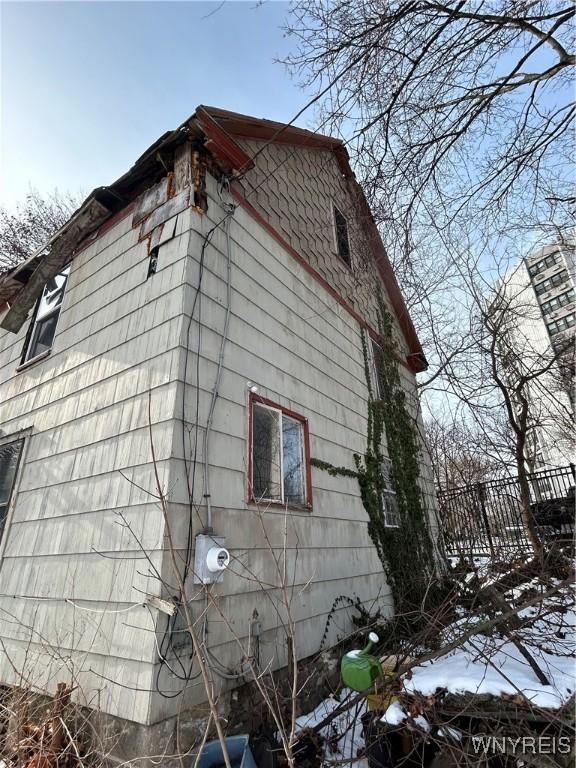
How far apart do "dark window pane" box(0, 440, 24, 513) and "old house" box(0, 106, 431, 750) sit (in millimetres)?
34

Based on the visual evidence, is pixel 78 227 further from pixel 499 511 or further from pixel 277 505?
pixel 499 511

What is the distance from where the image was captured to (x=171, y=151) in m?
4.91

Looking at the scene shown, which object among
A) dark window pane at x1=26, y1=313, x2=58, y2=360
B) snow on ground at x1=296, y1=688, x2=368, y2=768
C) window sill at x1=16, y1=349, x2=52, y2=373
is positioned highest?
dark window pane at x1=26, y1=313, x2=58, y2=360

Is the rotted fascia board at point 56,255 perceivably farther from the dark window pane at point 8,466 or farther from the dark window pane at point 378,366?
the dark window pane at point 378,366

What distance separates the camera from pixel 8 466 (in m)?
5.32

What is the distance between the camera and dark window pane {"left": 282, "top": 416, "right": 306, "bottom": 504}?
4.70m

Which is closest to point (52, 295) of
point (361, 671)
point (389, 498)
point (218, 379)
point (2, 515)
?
point (2, 515)

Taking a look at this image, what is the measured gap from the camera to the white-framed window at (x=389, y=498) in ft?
22.4

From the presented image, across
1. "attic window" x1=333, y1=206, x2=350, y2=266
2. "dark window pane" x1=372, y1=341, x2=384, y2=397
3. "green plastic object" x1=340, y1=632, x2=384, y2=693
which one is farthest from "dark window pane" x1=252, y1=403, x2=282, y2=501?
"attic window" x1=333, y1=206, x2=350, y2=266

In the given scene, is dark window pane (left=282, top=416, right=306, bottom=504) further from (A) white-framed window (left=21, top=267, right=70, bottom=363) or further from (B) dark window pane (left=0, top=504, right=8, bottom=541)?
(A) white-framed window (left=21, top=267, right=70, bottom=363)

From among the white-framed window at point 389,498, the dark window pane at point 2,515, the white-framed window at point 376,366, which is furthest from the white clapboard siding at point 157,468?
the white-framed window at point 376,366

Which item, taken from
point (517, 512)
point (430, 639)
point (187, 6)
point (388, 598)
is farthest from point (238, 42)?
point (517, 512)

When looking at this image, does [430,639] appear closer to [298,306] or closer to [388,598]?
[388,598]

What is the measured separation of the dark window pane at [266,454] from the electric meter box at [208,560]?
2.93 feet
